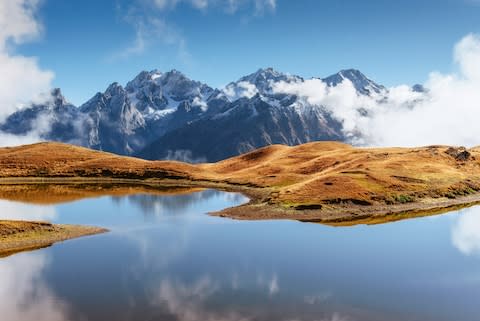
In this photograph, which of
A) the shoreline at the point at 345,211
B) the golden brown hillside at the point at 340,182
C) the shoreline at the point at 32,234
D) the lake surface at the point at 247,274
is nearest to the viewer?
the lake surface at the point at 247,274

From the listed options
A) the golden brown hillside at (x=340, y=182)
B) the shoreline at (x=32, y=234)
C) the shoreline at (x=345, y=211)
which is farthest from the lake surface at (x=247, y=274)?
the golden brown hillside at (x=340, y=182)

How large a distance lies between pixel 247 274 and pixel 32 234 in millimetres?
35477

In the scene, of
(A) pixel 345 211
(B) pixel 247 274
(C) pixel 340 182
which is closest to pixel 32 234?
(B) pixel 247 274

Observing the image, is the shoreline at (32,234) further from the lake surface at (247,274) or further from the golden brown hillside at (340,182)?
the golden brown hillside at (340,182)

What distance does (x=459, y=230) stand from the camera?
90.5 meters

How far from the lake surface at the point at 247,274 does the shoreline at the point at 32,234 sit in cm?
331

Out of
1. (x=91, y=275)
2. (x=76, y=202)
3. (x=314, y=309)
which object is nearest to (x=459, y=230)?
(x=314, y=309)

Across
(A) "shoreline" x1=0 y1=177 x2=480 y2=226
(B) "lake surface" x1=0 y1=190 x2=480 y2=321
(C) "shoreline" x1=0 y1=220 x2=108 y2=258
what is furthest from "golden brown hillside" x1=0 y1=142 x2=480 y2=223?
(C) "shoreline" x1=0 y1=220 x2=108 y2=258

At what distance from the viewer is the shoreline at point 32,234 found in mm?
69250

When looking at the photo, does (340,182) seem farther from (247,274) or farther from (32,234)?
(32,234)

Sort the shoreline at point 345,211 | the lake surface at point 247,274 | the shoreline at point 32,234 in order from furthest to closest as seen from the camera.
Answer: the shoreline at point 345,211
the shoreline at point 32,234
the lake surface at point 247,274

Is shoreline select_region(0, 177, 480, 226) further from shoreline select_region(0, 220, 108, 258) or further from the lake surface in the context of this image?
shoreline select_region(0, 220, 108, 258)

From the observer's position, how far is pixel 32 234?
74750 mm

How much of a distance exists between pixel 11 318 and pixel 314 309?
26.4m
